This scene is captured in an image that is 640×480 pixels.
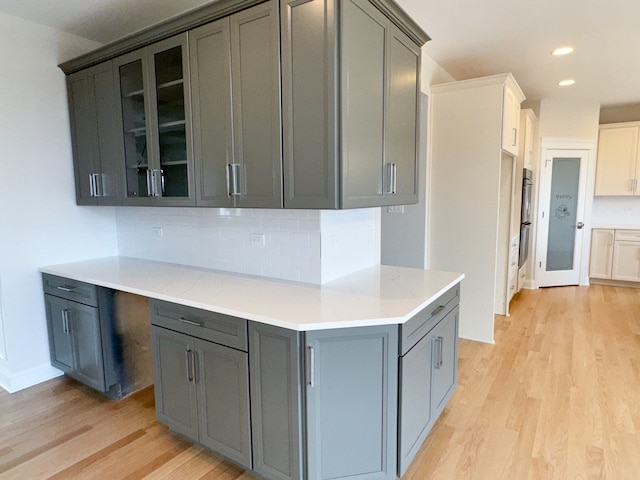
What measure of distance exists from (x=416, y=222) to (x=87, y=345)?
9.43ft

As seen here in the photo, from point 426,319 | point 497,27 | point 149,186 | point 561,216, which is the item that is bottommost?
point 426,319

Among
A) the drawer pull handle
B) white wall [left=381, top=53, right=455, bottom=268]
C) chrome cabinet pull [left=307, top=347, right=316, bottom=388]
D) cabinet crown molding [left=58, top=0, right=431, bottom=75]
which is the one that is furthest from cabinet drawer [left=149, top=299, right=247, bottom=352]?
white wall [left=381, top=53, right=455, bottom=268]

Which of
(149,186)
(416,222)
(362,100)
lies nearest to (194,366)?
(149,186)

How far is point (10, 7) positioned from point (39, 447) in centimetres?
280

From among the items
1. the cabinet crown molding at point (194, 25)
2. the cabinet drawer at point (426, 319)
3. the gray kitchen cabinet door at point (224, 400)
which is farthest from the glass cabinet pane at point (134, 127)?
the cabinet drawer at point (426, 319)

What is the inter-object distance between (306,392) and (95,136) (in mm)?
2440

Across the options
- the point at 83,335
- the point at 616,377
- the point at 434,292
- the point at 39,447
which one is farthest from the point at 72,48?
the point at 616,377

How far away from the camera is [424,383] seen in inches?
78.2

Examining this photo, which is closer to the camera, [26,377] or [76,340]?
[76,340]

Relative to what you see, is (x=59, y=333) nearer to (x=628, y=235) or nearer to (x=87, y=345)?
(x=87, y=345)

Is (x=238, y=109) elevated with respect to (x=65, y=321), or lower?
elevated

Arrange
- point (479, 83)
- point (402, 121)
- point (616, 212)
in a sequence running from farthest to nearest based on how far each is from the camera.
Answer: point (616, 212)
point (479, 83)
point (402, 121)

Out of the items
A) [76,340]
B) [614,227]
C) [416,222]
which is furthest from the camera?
[614,227]

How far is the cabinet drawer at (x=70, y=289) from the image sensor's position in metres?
2.51
